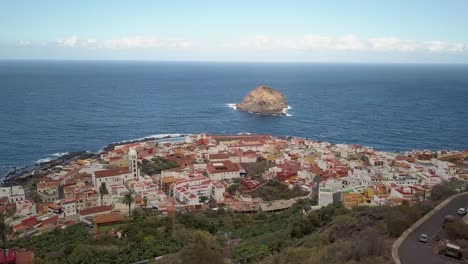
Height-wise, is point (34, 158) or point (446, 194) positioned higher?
point (446, 194)

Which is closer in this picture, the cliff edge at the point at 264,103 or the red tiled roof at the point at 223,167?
the red tiled roof at the point at 223,167

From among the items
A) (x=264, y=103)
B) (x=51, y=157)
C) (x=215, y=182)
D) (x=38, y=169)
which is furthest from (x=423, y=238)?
(x=264, y=103)

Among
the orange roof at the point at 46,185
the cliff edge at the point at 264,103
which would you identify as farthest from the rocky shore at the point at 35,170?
the cliff edge at the point at 264,103

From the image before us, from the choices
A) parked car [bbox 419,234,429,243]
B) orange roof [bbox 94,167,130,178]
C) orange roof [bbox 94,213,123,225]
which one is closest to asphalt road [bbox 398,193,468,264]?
parked car [bbox 419,234,429,243]

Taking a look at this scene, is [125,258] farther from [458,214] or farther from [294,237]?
[458,214]

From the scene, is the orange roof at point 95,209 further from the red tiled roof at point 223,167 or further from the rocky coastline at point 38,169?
the rocky coastline at point 38,169

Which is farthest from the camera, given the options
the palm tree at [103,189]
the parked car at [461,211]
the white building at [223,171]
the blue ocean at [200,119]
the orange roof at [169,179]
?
the blue ocean at [200,119]

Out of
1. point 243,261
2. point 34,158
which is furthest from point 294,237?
point 34,158

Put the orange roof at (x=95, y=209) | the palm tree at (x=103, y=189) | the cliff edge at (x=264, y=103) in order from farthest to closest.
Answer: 1. the cliff edge at (x=264, y=103)
2. the palm tree at (x=103, y=189)
3. the orange roof at (x=95, y=209)
